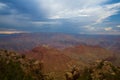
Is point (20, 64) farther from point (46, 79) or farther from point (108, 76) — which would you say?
point (108, 76)

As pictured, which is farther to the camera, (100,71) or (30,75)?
(30,75)

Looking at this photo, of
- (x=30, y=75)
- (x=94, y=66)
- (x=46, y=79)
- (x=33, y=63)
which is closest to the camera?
(x=94, y=66)

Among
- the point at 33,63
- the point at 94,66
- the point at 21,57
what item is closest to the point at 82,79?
the point at 94,66

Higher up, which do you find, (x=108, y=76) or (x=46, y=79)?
(x=108, y=76)

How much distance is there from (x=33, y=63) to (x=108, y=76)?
57.2 metres

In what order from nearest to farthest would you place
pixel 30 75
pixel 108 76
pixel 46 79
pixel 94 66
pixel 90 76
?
1. pixel 108 76
2. pixel 90 76
3. pixel 94 66
4. pixel 30 75
5. pixel 46 79

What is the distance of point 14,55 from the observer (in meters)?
150

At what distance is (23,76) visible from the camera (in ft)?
394

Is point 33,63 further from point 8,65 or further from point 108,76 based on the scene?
point 108,76

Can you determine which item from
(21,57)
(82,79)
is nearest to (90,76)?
(82,79)

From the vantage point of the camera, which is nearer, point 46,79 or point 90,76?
point 90,76

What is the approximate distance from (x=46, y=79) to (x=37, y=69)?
9.65m

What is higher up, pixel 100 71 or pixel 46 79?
pixel 100 71

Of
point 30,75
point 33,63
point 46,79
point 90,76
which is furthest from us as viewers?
point 33,63
